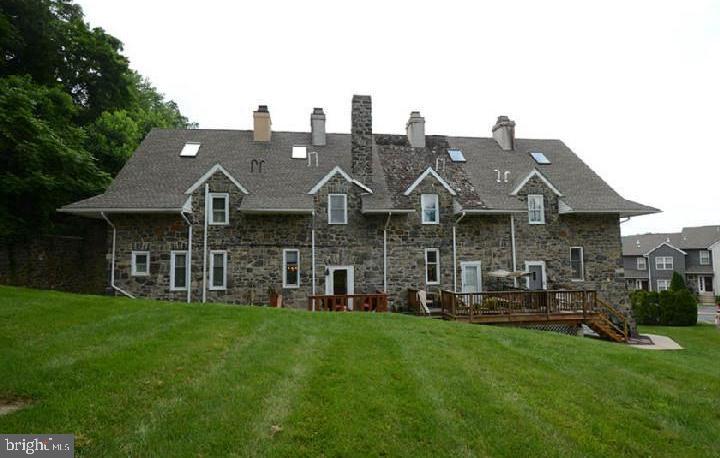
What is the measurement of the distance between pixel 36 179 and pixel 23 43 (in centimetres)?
883

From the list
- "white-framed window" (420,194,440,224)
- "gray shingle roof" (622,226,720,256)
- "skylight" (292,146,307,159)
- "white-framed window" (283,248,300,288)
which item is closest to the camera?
"white-framed window" (283,248,300,288)

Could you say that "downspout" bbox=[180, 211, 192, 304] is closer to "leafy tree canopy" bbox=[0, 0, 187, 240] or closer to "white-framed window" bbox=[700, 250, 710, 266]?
"leafy tree canopy" bbox=[0, 0, 187, 240]

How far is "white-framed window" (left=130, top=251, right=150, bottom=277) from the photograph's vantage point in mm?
16891

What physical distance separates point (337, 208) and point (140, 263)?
8.76 meters

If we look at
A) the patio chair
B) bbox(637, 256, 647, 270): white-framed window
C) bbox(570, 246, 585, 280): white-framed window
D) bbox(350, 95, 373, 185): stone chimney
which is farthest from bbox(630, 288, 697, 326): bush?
bbox(637, 256, 647, 270): white-framed window

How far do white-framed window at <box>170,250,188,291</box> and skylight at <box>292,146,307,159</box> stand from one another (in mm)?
7260

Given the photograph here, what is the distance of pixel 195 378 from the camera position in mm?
6148

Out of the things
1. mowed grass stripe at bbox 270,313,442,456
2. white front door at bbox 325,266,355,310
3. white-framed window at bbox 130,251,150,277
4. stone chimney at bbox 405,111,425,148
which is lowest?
mowed grass stripe at bbox 270,313,442,456

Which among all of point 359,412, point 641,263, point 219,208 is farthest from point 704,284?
point 359,412

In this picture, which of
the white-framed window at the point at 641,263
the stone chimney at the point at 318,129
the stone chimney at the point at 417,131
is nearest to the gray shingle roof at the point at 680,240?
the white-framed window at the point at 641,263

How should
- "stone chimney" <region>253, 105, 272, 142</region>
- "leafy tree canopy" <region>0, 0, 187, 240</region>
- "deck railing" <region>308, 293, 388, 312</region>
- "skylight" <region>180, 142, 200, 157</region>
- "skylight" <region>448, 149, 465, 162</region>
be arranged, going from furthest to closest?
"skylight" <region>448, 149, 465, 162</region> < "stone chimney" <region>253, 105, 272, 142</region> < "skylight" <region>180, 142, 200, 157</region> < "leafy tree canopy" <region>0, 0, 187, 240</region> < "deck railing" <region>308, 293, 388, 312</region>

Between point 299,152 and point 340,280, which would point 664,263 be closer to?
point 340,280

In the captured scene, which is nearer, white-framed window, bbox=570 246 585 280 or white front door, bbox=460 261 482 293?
white front door, bbox=460 261 482 293

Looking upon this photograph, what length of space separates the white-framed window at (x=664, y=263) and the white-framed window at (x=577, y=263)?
38207 millimetres
